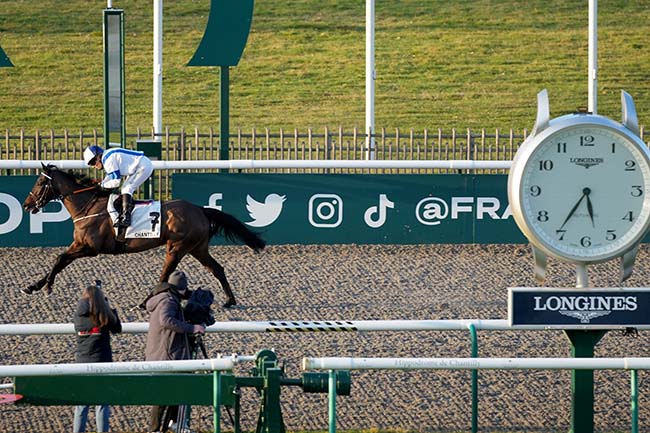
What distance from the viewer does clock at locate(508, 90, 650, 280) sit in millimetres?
6430

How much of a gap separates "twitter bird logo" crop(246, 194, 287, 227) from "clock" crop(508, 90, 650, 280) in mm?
7766

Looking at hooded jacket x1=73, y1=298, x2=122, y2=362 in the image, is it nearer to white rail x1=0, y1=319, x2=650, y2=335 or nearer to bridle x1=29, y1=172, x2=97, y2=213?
white rail x1=0, y1=319, x2=650, y2=335

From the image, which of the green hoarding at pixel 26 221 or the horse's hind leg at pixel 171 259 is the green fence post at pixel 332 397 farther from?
the green hoarding at pixel 26 221

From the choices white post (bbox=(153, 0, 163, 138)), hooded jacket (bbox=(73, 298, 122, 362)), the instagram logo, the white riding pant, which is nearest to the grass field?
white post (bbox=(153, 0, 163, 138))

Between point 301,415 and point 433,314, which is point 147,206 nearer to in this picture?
point 433,314

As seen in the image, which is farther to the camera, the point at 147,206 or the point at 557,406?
the point at 147,206

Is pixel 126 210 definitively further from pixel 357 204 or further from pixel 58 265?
pixel 357 204

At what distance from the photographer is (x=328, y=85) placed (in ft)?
103

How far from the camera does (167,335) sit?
766 centimetres

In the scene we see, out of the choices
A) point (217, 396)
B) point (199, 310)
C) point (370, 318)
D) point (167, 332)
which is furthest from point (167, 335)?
point (370, 318)

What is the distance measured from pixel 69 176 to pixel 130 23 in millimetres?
23069

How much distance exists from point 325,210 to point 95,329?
21.4ft

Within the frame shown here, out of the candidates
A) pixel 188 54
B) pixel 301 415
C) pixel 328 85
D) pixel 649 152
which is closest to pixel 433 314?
pixel 301 415

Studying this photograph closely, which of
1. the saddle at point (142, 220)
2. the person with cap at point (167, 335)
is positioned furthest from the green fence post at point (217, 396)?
the saddle at point (142, 220)
